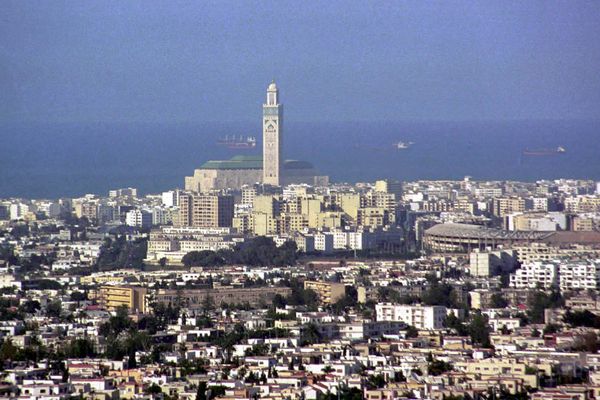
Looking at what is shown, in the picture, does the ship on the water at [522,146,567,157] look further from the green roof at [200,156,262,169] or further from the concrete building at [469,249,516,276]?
the concrete building at [469,249,516,276]

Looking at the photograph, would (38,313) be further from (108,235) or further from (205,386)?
(108,235)

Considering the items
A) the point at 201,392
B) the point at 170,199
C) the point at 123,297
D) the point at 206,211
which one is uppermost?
the point at 170,199

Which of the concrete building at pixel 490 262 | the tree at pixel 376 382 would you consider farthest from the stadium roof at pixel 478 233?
the tree at pixel 376 382

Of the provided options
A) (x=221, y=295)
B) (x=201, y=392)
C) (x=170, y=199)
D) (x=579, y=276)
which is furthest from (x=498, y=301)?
(x=170, y=199)

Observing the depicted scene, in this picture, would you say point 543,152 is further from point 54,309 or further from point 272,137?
point 54,309

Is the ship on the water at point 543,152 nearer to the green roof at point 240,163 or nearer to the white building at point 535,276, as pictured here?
the green roof at point 240,163

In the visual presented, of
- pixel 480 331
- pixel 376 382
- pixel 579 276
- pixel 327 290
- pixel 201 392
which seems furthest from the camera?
pixel 579 276
